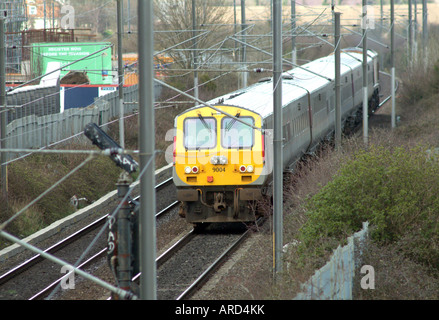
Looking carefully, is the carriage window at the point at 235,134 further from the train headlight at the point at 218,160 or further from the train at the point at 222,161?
the train headlight at the point at 218,160

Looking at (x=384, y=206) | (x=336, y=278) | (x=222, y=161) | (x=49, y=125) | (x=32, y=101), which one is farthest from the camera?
(x=32, y=101)

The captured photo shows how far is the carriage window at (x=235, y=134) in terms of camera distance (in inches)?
627

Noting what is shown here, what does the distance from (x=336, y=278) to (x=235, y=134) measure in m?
7.07

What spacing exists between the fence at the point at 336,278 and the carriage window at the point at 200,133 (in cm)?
581

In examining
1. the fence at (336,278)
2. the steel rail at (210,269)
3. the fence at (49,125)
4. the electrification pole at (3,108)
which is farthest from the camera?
the fence at (49,125)

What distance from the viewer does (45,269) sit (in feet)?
47.5

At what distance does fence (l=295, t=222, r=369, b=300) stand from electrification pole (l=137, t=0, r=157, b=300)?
1.93 metres

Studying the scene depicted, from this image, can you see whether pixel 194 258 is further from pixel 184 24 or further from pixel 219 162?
pixel 184 24

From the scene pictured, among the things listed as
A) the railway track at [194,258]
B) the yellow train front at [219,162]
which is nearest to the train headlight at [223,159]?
the yellow train front at [219,162]

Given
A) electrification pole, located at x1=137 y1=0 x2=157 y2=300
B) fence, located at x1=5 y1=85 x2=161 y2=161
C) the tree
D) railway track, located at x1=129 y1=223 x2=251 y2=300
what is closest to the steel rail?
railway track, located at x1=129 y1=223 x2=251 y2=300

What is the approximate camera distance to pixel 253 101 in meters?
17.3

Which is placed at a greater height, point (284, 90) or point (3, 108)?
point (284, 90)

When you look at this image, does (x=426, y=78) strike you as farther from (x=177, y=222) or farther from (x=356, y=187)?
(x=356, y=187)

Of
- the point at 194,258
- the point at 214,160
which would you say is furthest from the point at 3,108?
the point at 194,258
